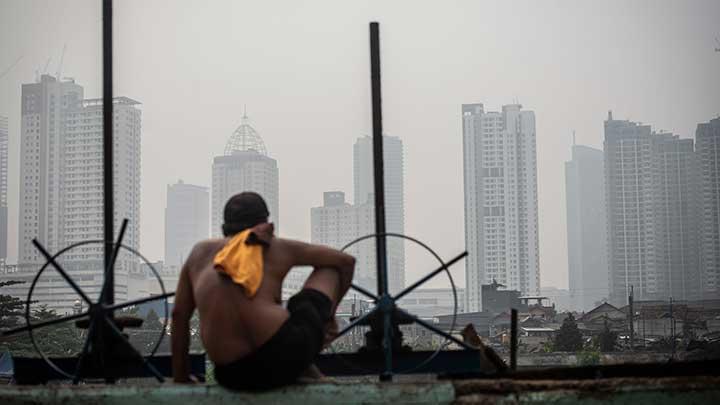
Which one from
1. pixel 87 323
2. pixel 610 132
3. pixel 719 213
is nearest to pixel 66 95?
pixel 610 132

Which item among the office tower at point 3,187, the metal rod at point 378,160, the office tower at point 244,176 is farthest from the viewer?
the office tower at point 244,176

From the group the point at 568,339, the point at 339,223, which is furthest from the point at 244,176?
the point at 568,339

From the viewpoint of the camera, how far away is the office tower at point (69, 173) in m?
154

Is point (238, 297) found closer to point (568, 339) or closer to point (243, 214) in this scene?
point (243, 214)

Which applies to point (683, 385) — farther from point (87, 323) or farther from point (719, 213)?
point (719, 213)

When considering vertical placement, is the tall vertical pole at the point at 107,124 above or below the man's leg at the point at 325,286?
above

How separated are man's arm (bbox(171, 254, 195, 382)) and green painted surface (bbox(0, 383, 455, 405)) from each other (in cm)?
30

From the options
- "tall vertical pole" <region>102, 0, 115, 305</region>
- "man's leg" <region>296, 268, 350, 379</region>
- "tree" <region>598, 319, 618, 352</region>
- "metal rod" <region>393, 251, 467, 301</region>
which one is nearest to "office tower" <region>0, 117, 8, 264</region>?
"tree" <region>598, 319, 618, 352</region>

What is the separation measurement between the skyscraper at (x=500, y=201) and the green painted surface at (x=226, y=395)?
562 feet

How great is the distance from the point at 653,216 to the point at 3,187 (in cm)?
10208

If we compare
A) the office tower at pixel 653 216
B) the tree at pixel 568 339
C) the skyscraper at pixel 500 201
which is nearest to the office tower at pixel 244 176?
the skyscraper at pixel 500 201

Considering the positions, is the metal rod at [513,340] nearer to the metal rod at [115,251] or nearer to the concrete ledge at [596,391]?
the concrete ledge at [596,391]

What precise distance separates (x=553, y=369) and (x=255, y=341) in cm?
104

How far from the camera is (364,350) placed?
4.55m
